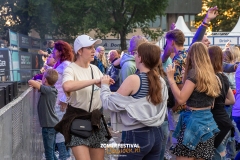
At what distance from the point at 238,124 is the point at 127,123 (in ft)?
11.6

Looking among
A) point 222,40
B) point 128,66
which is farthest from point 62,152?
point 222,40

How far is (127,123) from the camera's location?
16.1 ft

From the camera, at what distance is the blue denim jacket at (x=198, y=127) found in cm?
546

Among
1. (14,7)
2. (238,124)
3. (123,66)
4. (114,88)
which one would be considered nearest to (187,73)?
(123,66)

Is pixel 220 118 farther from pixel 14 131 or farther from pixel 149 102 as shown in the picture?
pixel 14 131

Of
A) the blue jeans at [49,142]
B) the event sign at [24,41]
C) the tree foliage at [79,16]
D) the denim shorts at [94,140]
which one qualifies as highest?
the tree foliage at [79,16]

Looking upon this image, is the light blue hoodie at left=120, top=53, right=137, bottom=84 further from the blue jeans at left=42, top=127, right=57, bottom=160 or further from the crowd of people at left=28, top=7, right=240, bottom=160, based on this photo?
the blue jeans at left=42, top=127, right=57, bottom=160

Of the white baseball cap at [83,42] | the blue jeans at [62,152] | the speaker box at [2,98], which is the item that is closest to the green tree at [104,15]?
the speaker box at [2,98]

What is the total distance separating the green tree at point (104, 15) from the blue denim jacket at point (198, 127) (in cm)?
3788

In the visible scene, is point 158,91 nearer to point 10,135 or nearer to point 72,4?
point 10,135

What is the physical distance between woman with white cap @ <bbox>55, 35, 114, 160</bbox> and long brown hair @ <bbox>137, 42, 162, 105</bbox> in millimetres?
655

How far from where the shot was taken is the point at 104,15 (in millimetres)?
44562

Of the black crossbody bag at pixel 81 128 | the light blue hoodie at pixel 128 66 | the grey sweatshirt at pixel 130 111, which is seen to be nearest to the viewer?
the grey sweatshirt at pixel 130 111

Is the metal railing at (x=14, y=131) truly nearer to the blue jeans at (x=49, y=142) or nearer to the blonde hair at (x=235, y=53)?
the blue jeans at (x=49, y=142)
